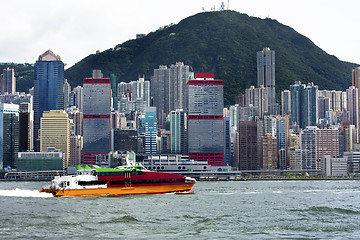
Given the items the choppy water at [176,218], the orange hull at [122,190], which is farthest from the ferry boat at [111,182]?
the choppy water at [176,218]

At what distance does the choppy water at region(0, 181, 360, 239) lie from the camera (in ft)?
169

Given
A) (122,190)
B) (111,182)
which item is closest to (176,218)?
(122,190)

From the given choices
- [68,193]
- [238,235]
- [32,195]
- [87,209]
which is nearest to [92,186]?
[68,193]

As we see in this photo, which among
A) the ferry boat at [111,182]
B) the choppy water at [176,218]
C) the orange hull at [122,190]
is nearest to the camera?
the choppy water at [176,218]

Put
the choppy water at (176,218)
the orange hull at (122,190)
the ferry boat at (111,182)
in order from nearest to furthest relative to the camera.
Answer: the choppy water at (176,218)
the orange hull at (122,190)
the ferry boat at (111,182)

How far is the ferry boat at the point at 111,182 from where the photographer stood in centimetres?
8894

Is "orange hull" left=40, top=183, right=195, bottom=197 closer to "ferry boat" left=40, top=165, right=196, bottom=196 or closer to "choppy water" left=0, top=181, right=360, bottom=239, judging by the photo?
"ferry boat" left=40, top=165, right=196, bottom=196

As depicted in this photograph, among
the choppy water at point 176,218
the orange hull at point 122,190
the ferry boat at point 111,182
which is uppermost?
the ferry boat at point 111,182

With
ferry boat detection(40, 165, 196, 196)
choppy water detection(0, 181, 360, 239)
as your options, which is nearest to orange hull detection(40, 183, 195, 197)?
ferry boat detection(40, 165, 196, 196)

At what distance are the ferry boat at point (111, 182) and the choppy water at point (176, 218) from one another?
394 centimetres

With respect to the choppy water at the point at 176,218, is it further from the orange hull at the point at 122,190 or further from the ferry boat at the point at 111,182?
the ferry boat at the point at 111,182

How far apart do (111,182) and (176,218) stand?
3024 centimetres

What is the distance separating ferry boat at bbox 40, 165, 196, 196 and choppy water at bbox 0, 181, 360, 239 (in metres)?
3.94

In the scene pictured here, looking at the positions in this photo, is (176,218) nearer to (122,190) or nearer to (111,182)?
(122,190)
